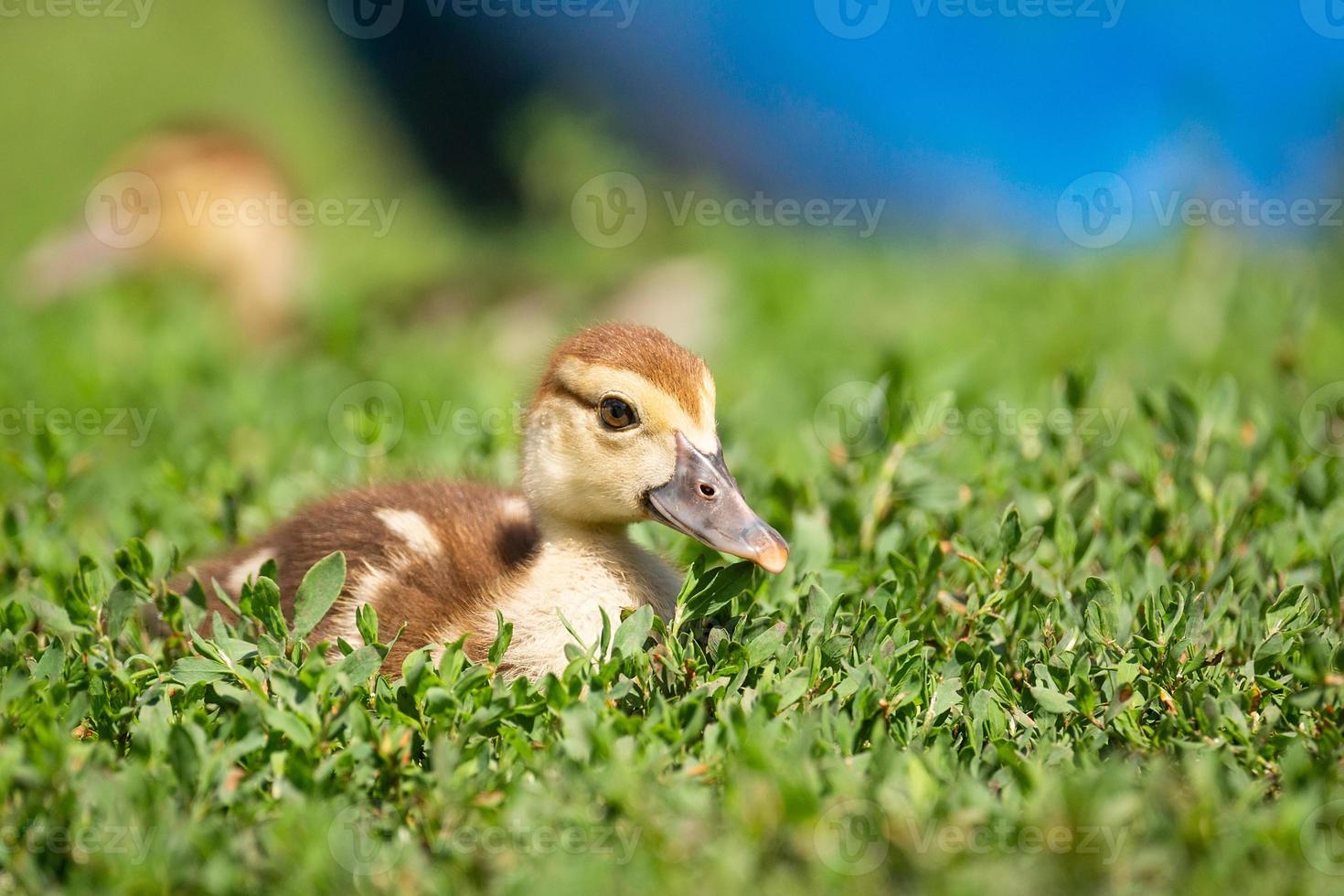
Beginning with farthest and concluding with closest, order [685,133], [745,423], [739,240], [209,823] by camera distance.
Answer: [685,133]
[739,240]
[745,423]
[209,823]

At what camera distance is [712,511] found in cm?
288

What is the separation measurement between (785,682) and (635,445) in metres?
→ 0.71

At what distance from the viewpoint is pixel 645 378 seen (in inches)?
117

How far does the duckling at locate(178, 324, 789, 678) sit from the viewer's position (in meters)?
2.89

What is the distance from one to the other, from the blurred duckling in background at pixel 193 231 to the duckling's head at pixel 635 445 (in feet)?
13.7

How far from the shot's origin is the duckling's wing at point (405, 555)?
3.00 metres

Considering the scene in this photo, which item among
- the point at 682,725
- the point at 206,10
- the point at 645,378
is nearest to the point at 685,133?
the point at 206,10

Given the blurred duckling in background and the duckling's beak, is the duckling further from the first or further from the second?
the blurred duckling in background

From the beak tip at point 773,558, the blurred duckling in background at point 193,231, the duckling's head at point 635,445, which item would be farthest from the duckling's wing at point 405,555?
the blurred duckling in background at point 193,231

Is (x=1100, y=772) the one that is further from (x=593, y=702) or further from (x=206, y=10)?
(x=206, y=10)

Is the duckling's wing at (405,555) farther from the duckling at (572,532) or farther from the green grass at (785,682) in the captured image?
the green grass at (785,682)

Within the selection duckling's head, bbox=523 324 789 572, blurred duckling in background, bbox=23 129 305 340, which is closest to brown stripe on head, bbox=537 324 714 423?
duckling's head, bbox=523 324 789 572

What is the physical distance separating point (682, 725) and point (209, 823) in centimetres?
81

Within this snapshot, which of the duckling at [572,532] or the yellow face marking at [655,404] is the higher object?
the yellow face marking at [655,404]
